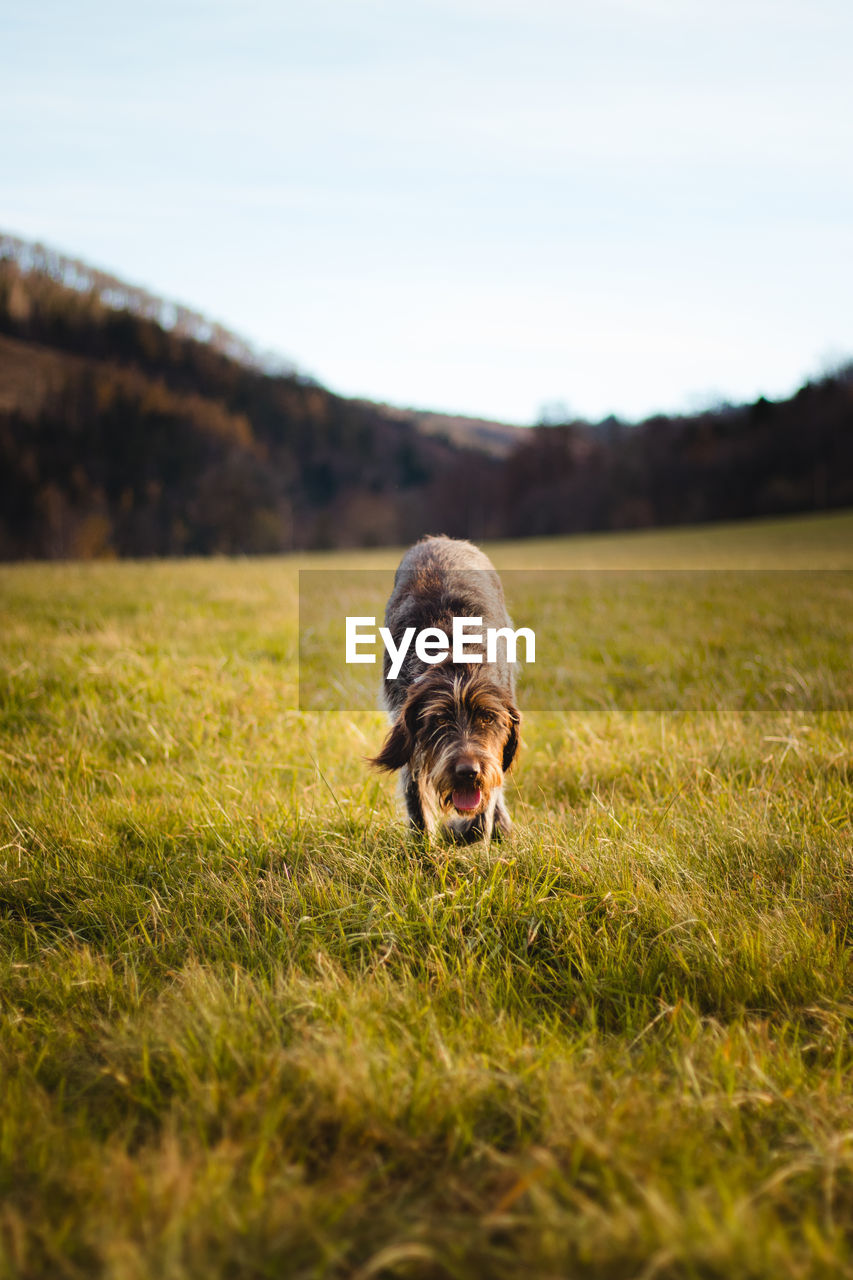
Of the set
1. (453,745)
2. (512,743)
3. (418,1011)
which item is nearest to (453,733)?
(453,745)

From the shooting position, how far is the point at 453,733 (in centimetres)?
345

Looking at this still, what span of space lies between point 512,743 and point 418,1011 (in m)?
1.79

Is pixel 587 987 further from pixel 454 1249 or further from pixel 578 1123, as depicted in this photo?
pixel 454 1249

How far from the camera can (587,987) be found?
2.39 m

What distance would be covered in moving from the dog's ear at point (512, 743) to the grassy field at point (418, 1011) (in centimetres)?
32

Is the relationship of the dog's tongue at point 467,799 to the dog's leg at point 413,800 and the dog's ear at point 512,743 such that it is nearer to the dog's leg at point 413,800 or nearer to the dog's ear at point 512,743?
the dog's leg at point 413,800

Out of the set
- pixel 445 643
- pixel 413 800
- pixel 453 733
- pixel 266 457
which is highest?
pixel 266 457

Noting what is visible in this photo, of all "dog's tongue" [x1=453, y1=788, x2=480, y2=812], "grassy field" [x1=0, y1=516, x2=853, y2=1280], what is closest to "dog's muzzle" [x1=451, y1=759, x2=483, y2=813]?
"dog's tongue" [x1=453, y1=788, x2=480, y2=812]

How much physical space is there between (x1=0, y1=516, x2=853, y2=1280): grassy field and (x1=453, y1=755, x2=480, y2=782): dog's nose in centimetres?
33

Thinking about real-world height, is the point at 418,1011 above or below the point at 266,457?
below

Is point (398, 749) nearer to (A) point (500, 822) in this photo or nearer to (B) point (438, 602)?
(A) point (500, 822)

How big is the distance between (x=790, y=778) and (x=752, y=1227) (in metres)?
3.02

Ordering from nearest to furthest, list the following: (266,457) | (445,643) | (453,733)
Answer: (453,733) → (445,643) → (266,457)

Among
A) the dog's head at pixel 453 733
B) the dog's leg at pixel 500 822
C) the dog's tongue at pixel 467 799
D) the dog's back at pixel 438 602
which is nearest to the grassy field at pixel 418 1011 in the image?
the dog's leg at pixel 500 822
